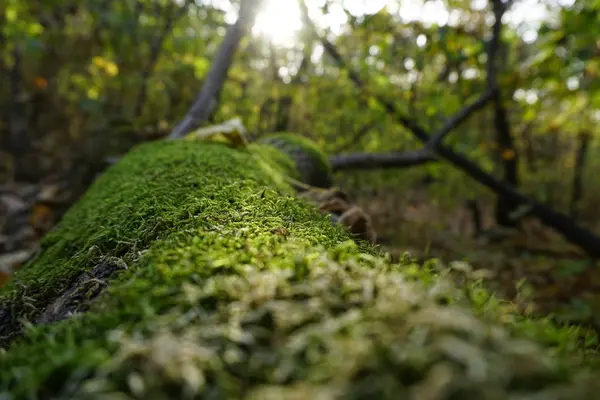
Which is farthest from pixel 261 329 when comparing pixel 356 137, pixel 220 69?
pixel 356 137

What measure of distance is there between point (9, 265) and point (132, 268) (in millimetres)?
3157

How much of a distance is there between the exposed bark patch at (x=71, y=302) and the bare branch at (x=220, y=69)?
3.33 m

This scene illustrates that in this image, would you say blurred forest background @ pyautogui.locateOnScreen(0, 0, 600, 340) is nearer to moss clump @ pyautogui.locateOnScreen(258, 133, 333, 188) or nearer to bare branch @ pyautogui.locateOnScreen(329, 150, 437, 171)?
bare branch @ pyautogui.locateOnScreen(329, 150, 437, 171)

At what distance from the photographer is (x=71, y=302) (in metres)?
1.22

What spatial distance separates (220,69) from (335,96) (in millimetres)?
2280

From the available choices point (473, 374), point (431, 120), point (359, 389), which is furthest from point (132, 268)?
point (431, 120)

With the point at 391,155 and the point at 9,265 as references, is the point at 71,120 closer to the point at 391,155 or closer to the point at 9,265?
the point at 9,265

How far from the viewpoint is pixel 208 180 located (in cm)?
194

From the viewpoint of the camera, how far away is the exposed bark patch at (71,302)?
46.7 inches

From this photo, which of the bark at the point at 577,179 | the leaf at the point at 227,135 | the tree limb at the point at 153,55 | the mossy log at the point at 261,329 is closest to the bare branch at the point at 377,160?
the leaf at the point at 227,135

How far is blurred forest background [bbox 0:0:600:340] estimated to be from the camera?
5328 millimetres

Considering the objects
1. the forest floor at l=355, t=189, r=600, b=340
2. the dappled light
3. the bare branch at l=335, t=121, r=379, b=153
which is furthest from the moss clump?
the bare branch at l=335, t=121, r=379, b=153

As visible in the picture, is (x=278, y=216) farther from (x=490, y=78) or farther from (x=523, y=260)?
(x=523, y=260)

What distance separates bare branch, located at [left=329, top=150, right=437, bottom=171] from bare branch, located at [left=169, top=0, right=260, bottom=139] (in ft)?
5.56
